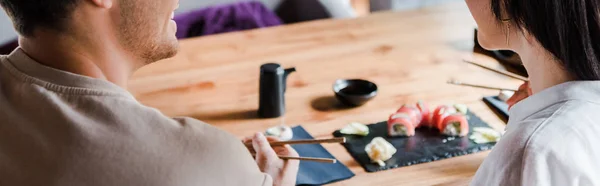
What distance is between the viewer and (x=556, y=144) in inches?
49.5

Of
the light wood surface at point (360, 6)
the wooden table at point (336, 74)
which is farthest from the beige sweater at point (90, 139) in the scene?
the light wood surface at point (360, 6)

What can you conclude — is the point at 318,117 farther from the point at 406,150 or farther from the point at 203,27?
Result: the point at 203,27

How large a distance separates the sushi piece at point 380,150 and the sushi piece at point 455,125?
16 centimetres

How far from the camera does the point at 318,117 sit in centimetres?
195

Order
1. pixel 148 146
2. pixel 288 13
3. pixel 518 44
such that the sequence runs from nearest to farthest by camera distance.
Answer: pixel 148 146
pixel 518 44
pixel 288 13

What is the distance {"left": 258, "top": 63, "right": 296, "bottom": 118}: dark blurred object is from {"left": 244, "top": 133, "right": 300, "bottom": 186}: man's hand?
10.3 inches

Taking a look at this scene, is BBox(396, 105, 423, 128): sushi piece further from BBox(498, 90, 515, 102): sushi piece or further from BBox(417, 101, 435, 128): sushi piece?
BBox(498, 90, 515, 102): sushi piece

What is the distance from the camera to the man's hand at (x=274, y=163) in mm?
1569

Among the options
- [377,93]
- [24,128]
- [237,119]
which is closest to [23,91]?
[24,128]

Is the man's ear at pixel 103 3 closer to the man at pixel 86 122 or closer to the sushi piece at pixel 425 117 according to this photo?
the man at pixel 86 122

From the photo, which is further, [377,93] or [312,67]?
[312,67]

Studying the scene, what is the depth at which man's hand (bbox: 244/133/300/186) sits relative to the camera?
5.15 feet

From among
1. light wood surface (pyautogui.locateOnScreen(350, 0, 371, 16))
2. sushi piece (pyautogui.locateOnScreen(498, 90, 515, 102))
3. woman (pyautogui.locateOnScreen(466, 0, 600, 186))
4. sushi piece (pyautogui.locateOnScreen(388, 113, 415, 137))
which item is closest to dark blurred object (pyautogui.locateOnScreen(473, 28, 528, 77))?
sushi piece (pyautogui.locateOnScreen(498, 90, 515, 102))

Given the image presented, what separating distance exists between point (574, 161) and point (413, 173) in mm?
460
